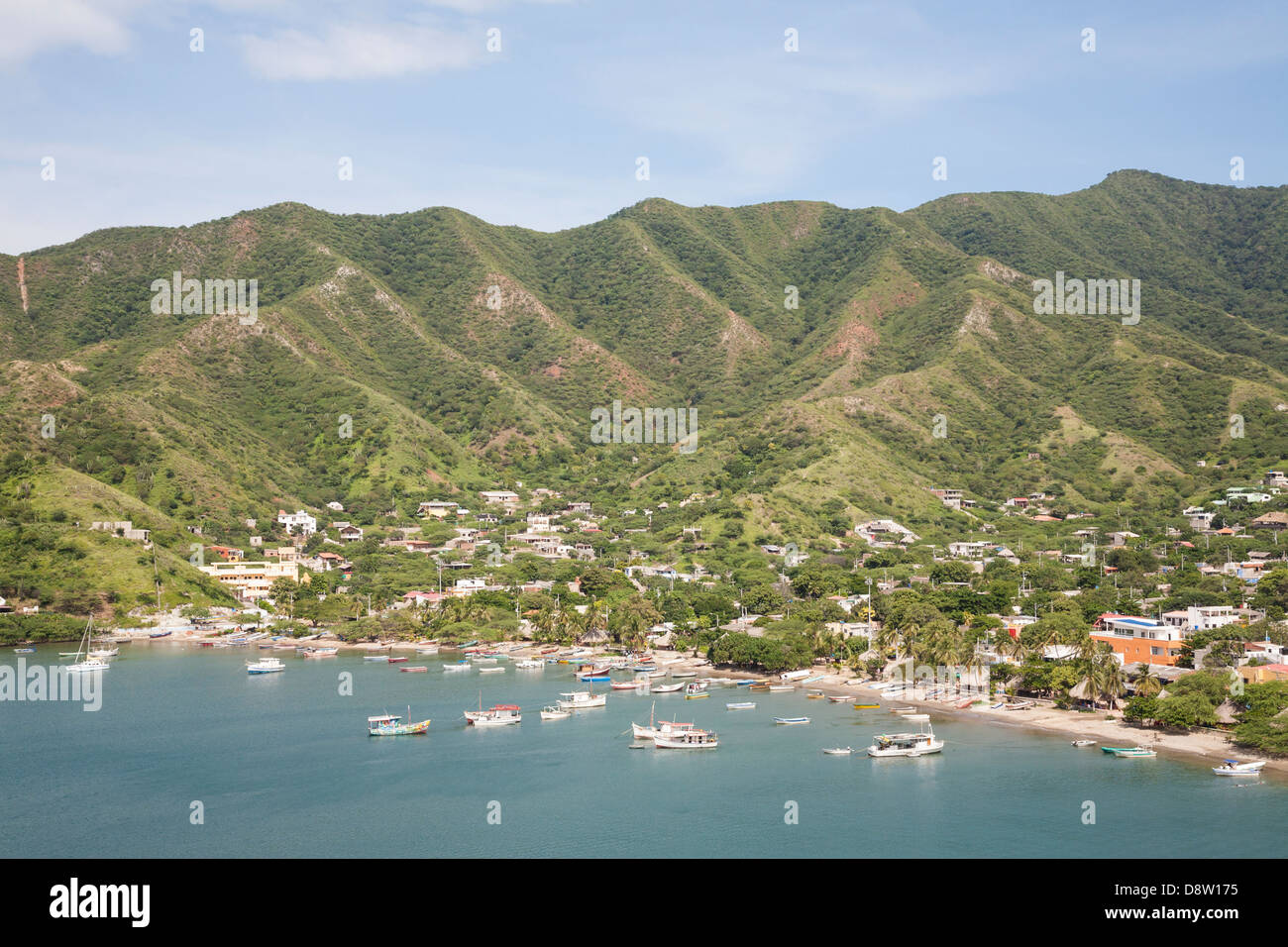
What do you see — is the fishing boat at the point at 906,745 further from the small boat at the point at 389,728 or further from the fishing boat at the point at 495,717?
the small boat at the point at 389,728

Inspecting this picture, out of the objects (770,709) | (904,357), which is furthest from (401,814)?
(904,357)

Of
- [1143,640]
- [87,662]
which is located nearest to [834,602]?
[1143,640]

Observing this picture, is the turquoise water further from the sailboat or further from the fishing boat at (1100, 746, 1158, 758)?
the sailboat

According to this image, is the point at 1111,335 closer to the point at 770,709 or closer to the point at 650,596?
the point at 650,596

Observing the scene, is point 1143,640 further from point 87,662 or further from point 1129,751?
point 87,662
